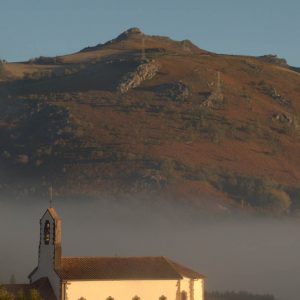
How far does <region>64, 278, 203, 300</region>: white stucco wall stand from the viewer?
10525cm

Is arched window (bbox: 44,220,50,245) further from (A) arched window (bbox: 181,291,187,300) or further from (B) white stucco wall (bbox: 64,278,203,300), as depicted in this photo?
(A) arched window (bbox: 181,291,187,300)

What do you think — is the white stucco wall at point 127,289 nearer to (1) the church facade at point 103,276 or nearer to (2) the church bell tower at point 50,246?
(1) the church facade at point 103,276

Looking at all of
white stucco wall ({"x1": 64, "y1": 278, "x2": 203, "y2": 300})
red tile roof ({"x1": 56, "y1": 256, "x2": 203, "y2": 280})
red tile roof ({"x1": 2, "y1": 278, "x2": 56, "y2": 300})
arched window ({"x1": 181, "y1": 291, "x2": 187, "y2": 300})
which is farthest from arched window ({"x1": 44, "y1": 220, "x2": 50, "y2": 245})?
arched window ({"x1": 181, "y1": 291, "x2": 187, "y2": 300})

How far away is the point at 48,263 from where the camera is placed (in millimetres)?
107125

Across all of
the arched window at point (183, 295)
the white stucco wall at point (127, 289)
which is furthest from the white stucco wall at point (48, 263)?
the arched window at point (183, 295)

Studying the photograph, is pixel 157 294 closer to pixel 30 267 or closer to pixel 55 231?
pixel 55 231

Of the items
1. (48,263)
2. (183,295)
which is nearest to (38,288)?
(48,263)

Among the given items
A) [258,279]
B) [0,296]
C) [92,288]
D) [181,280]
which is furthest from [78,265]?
[258,279]

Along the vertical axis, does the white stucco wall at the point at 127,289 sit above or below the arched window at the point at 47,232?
below

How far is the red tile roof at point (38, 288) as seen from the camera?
102m

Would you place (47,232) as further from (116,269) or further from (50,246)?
(116,269)

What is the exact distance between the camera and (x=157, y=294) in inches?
4250

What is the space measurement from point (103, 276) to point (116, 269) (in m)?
1.52

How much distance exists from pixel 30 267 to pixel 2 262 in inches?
364
